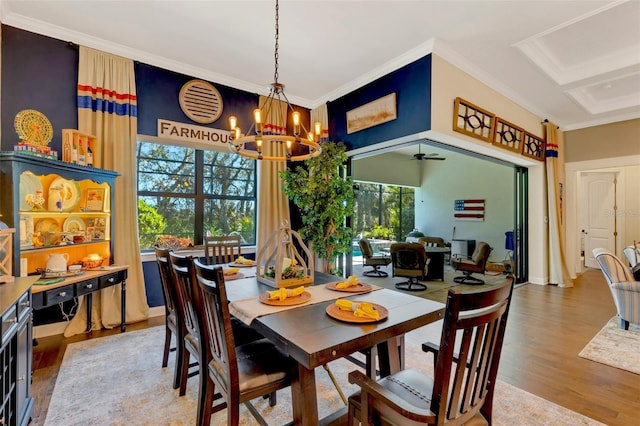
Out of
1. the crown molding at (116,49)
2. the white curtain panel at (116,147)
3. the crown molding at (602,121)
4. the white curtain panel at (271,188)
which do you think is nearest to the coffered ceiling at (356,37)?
the crown molding at (116,49)

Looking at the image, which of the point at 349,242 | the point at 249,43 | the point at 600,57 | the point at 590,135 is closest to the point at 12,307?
the point at 249,43

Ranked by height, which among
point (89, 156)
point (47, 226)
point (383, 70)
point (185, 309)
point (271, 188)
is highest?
point (383, 70)

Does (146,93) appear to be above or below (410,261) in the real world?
above

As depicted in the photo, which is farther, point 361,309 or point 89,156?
point 89,156

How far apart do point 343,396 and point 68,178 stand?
3194 millimetres

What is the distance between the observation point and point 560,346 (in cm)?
307

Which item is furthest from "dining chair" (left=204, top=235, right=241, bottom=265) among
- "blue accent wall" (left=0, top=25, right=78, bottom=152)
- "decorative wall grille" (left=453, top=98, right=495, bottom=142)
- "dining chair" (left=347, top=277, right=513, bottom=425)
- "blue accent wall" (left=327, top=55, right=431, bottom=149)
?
"decorative wall grille" (left=453, top=98, right=495, bottom=142)

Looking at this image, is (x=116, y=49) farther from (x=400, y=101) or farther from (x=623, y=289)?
(x=623, y=289)

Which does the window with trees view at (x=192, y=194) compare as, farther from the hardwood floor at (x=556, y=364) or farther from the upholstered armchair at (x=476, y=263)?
the upholstered armchair at (x=476, y=263)

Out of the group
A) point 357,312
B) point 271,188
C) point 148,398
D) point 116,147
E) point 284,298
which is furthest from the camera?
point 271,188

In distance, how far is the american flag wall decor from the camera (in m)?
8.38

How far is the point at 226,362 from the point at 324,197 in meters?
3.12

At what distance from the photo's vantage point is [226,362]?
152 centimetres

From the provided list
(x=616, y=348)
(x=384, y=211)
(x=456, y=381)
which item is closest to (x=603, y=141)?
(x=616, y=348)
